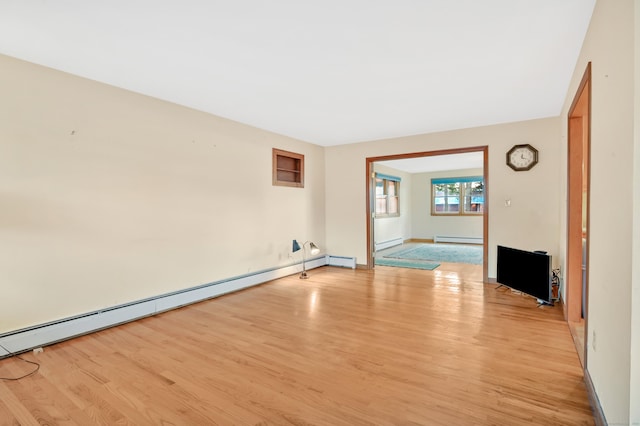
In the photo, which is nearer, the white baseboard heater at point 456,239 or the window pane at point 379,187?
the window pane at point 379,187

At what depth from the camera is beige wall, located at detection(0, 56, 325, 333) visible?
276 cm

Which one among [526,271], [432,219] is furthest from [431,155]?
[432,219]

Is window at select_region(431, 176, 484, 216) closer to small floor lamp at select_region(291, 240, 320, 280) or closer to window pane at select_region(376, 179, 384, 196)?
window pane at select_region(376, 179, 384, 196)

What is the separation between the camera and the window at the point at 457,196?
Answer: 1020cm

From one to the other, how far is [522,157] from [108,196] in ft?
18.3

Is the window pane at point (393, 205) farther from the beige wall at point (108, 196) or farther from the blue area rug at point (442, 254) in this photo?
the beige wall at point (108, 196)

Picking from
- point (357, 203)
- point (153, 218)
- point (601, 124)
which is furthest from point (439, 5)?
point (357, 203)

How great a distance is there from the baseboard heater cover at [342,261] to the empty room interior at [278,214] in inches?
53.1

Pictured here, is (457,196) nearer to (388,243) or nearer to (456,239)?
(456,239)

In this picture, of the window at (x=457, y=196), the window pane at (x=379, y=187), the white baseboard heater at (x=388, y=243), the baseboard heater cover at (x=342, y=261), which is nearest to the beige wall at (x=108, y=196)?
the baseboard heater cover at (x=342, y=261)

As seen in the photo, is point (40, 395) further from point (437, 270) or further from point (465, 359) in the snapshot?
point (437, 270)

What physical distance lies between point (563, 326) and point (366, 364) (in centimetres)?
229

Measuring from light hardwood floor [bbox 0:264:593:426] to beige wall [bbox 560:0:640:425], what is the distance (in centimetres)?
45

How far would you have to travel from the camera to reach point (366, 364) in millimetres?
2479
